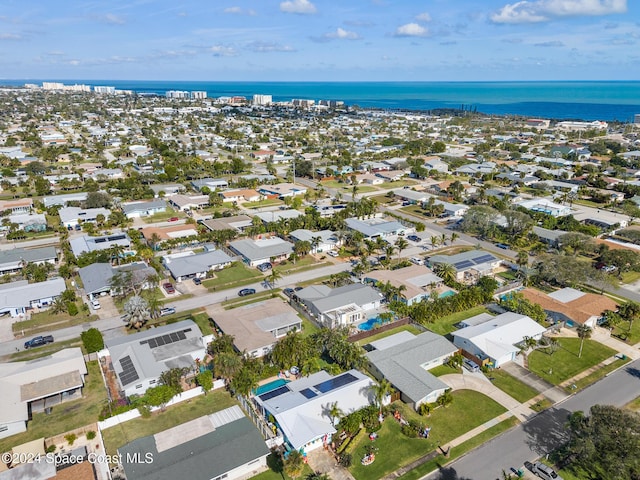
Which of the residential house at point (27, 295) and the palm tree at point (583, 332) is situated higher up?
the palm tree at point (583, 332)

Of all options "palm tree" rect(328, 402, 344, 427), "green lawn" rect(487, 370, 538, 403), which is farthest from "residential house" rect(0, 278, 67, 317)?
"green lawn" rect(487, 370, 538, 403)

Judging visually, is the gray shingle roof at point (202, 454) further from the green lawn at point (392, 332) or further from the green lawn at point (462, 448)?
the green lawn at point (392, 332)

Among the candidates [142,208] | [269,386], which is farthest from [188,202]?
[269,386]

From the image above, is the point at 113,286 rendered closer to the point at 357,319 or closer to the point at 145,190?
the point at 357,319

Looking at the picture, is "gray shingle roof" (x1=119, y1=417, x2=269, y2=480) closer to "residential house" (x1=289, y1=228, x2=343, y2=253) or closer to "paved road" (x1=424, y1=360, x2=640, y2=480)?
"paved road" (x1=424, y1=360, x2=640, y2=480)

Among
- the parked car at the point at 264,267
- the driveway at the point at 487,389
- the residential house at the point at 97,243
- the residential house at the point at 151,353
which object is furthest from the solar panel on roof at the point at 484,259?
the residential house at the point at 97,243
